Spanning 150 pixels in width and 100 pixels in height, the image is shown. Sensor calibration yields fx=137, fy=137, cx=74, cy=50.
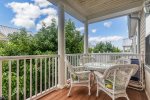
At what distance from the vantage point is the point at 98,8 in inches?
219

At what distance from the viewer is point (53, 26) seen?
8148mm

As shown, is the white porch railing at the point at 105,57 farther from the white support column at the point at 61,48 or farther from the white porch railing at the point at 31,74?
Answer: the white support column at the point at 61,48

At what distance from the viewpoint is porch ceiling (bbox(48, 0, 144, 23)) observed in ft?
15.7

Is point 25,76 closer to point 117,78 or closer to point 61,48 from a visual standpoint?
point 61,48

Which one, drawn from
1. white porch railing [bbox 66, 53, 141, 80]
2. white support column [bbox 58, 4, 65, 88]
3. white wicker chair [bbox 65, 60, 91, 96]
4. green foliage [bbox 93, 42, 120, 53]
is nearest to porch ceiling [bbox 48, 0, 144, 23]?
white support column [bbox 58, 4, 65, 88]

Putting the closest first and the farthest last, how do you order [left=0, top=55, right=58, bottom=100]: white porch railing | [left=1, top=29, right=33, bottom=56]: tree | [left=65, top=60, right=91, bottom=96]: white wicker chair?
[left=0, top=55, right=58, bottom=100]: white porch railing → [left=65, top=60, right=91, bottom=96]: white wicker chair → [left=1, top=29, right=33, bottom=56]: tree

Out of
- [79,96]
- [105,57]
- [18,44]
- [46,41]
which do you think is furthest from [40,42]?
[79,96]

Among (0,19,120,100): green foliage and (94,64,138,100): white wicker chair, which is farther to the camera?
(0,19,120,100): green foliage

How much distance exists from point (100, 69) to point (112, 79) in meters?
0.59

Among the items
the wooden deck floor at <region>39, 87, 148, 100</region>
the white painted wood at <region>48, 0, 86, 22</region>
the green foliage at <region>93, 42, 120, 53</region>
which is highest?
the white painted wood at <region>48, 0, 86, 22</region>

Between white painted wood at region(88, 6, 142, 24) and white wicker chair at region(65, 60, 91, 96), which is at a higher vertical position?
white painted wood at region(88, 6, 142, 24)

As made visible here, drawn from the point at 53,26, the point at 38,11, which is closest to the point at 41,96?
the point at 53,26

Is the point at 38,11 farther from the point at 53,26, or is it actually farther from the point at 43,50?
→ the point at 43,50

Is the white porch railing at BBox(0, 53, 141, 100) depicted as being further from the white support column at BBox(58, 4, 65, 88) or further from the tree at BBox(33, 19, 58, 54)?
the tree at BBox(33, 19, 58, 54)
